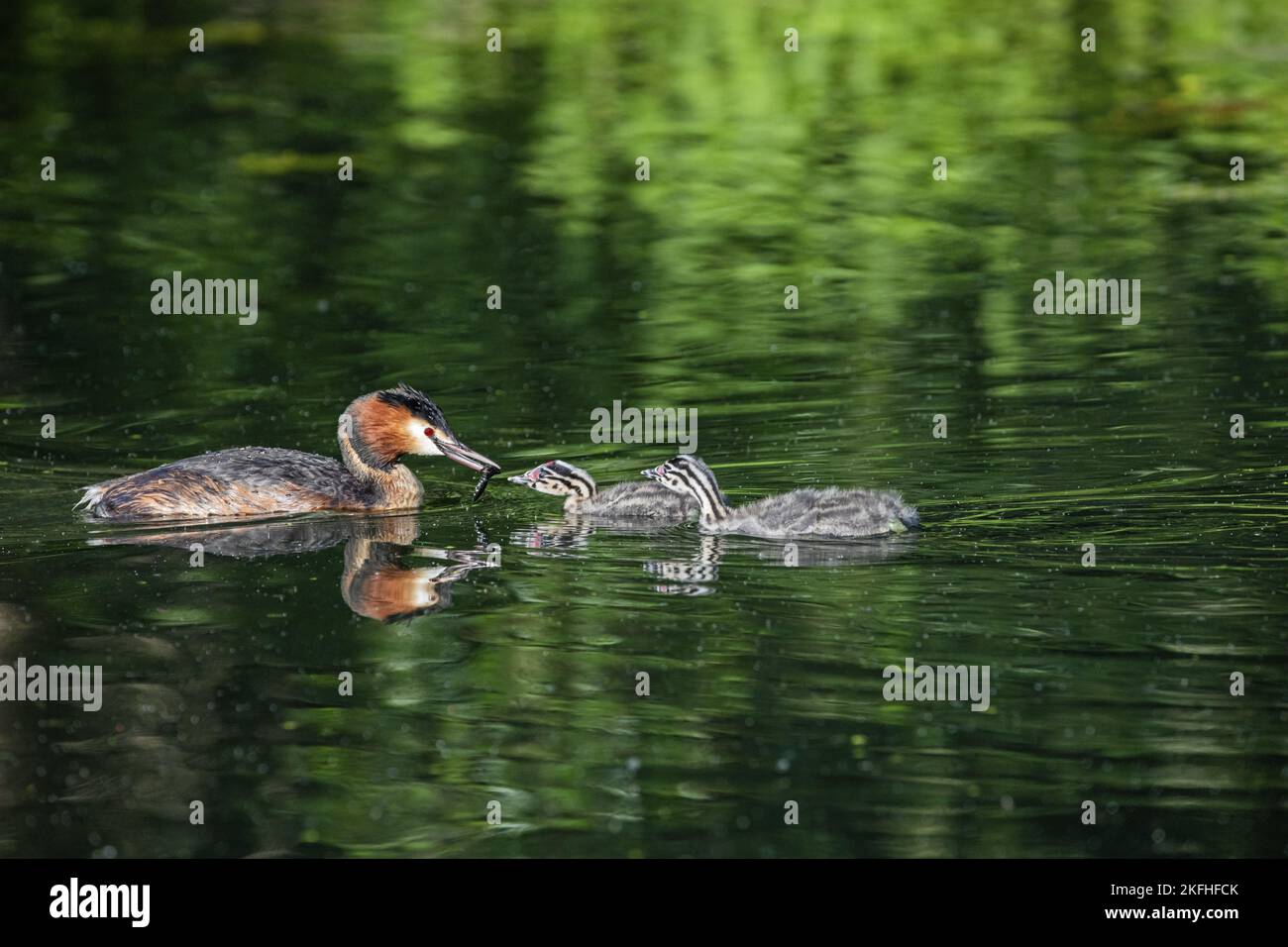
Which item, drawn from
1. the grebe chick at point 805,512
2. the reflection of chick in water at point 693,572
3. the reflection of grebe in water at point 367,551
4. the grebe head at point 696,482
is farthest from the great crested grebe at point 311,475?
the reflection of chick in water at point 693,572

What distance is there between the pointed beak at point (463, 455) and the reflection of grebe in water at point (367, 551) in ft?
1.64

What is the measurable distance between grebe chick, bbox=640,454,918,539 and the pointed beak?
1.35 metres

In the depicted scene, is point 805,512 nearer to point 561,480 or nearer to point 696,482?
point 696,482

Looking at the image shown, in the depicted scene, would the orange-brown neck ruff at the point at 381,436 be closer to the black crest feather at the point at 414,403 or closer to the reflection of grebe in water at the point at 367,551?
the black crest feather at the point at 414,403

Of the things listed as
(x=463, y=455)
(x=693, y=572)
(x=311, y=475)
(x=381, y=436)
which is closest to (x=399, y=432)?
(x=381, y=436)

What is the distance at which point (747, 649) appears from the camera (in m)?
8.69

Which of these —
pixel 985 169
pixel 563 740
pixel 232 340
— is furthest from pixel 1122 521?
pixel 985 169

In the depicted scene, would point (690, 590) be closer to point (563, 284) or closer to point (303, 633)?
point (303, 633)

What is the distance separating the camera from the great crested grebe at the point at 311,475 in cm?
1125

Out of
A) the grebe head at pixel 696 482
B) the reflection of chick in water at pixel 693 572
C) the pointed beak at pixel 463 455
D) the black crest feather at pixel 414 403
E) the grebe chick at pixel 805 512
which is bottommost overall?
the reflection of chick in water at pixel 693 572

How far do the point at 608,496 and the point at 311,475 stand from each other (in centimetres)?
160

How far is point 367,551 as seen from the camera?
10727 millimetres

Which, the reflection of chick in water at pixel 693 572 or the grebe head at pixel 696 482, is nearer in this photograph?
the reflection of chick in water at pixel 693 572

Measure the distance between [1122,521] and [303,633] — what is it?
396 centimetres
